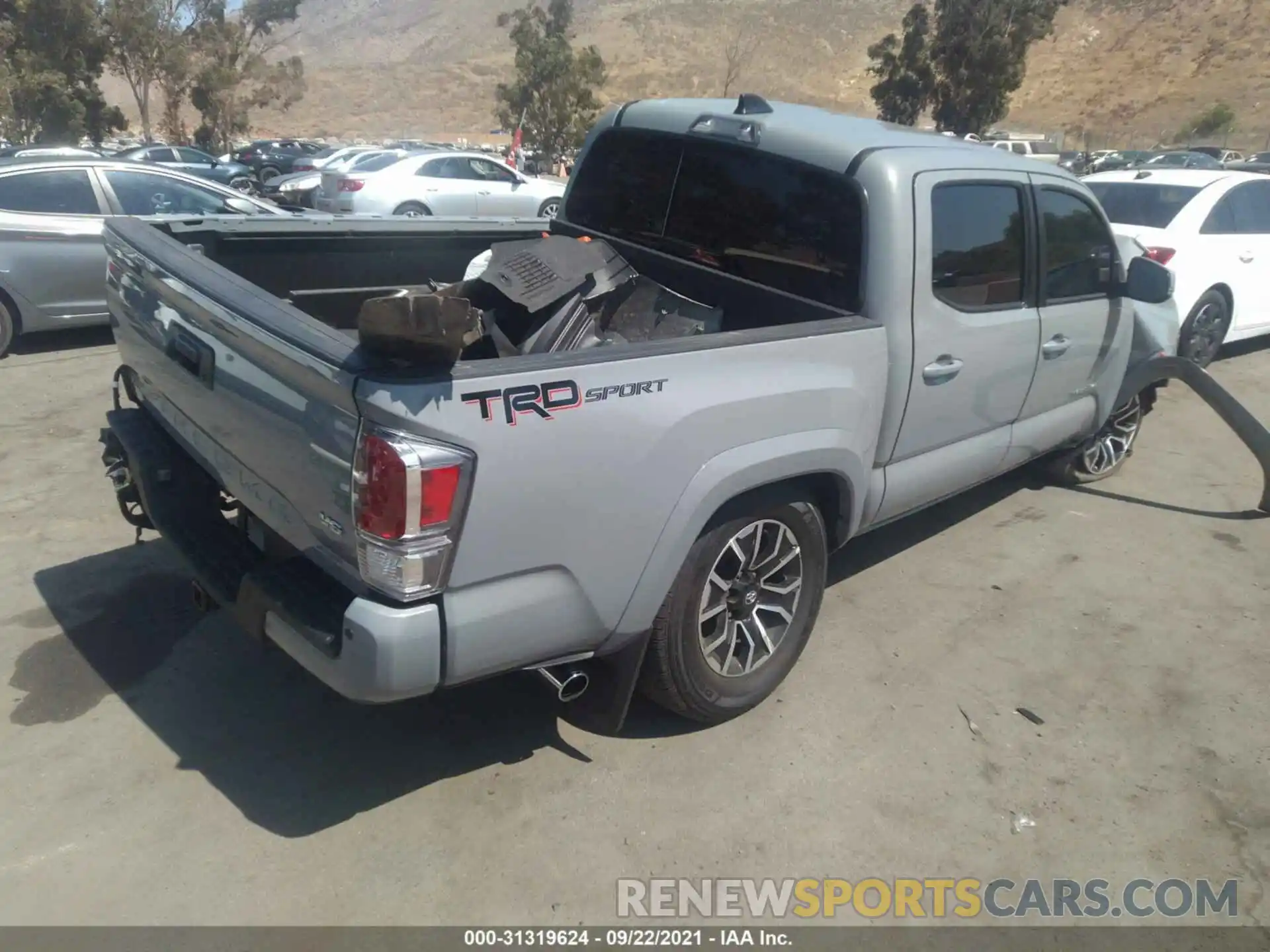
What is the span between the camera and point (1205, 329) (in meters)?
8.41

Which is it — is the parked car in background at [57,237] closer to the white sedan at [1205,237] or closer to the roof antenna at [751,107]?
the roof antenna at [751,107]

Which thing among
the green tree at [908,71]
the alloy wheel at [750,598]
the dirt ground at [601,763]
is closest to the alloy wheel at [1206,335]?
the dirt ground at [601,763]

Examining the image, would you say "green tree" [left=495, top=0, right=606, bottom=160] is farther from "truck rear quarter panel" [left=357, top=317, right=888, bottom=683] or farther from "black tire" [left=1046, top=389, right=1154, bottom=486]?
"truck rear quarter panel" [left=357, top=317, right=888, bottom=683]

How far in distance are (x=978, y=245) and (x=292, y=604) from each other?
9.92 feet

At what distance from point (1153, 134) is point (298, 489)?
2874 inches

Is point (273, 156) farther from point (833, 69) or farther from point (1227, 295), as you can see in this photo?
point (833, 69)

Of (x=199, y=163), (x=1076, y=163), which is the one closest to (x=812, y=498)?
(x=199, y=163)

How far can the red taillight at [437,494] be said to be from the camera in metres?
2.33

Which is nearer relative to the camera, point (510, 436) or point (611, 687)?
point (510, 436)

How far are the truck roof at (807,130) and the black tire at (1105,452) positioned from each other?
6.48ft

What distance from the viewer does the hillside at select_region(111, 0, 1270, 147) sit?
6794 centimetres

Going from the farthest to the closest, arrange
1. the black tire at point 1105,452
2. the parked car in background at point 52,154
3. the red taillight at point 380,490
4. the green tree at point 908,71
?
the green tree at point 908,71
the parked car in background at point 52,154
the black tire at point 1105,452
the red taillight at point 380,490
